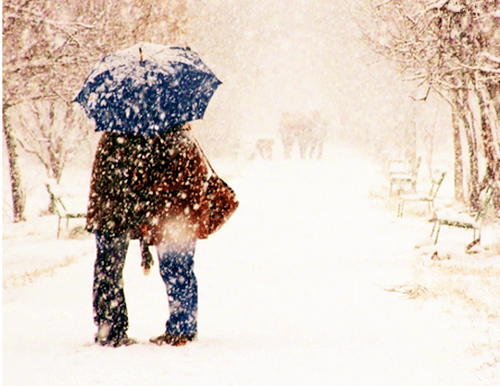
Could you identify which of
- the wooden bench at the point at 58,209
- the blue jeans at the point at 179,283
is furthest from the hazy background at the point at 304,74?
the blue jeans at the point at 179,283

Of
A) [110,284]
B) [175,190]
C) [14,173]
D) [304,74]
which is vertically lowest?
[14,173]

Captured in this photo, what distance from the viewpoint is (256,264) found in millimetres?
7074

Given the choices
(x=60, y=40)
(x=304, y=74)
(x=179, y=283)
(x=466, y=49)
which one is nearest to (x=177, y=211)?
(x=179, y=283)

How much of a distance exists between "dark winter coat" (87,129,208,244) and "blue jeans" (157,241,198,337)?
0.09 meters

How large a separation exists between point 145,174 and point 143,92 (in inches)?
21.7

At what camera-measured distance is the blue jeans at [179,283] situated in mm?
3512

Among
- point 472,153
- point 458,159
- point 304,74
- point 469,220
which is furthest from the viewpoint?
point 304,74

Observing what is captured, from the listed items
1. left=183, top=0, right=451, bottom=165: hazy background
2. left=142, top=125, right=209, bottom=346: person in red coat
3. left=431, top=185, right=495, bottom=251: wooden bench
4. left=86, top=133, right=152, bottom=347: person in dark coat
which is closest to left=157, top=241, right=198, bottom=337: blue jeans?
left=142, top=125, right=209, bottom=346: person in red coat

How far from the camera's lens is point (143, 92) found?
341 centimetres

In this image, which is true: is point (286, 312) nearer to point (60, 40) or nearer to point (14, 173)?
point (60, 40)

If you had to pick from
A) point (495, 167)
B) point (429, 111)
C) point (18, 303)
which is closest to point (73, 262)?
point (18, 303)

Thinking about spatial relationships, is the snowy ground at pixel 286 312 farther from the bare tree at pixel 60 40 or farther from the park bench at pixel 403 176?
the park bench at pixel 403 176

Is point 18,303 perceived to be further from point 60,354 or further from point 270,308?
point 270,308

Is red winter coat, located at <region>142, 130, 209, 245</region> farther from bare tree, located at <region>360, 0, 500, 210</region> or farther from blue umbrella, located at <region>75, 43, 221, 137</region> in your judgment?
bare tree, located at <region>360, 0, 500, 210</region>
